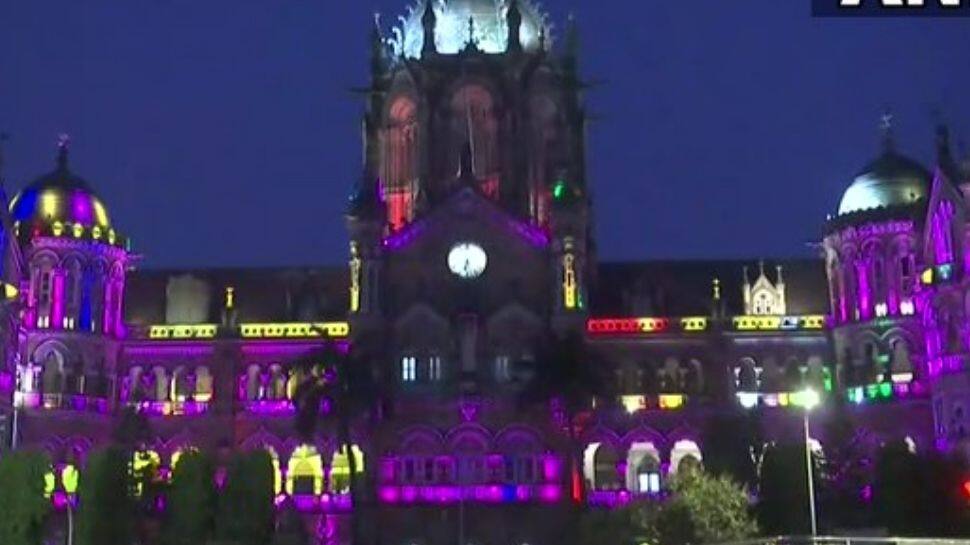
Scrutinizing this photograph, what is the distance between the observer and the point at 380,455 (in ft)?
304

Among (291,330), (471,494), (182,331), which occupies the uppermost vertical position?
(182,331)

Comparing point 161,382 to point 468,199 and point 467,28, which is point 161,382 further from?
point 467,28

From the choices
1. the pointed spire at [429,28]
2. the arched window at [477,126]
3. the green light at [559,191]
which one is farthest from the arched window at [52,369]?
the green light at [559,191]

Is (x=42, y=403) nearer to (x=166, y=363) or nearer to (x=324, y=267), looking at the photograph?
(x=166, y=363)

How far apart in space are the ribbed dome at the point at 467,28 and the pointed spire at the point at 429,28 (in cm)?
89

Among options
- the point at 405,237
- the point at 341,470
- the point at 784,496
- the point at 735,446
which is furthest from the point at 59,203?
the point at 784,496

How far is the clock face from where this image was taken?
9569 centimetres

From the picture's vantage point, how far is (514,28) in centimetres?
10506

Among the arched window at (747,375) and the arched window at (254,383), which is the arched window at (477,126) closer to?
the arched window at (254,383)

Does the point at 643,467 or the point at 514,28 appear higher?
the point at 514,28

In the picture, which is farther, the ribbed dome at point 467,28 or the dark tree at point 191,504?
the ribbed dome at point 467,28

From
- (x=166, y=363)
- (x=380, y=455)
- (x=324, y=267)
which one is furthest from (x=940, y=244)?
(x=166, y=363)

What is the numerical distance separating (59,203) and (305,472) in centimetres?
2511

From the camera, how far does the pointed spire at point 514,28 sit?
344ft
